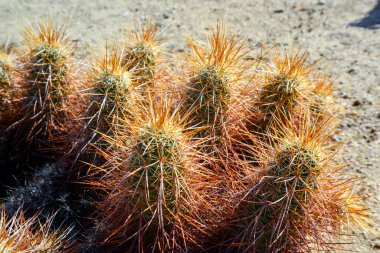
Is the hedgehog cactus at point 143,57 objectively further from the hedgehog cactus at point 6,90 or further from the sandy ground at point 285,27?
the sandy ground at point 285,27

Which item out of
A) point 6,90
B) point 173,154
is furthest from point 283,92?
point 6,90

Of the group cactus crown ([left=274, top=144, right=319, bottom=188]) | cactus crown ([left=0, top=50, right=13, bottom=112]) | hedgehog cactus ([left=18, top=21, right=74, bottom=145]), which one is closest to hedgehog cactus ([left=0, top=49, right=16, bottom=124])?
cactus crown ([left=0, top=50, right=13, bottom=112])

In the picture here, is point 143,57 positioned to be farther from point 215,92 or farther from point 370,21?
point 370,21

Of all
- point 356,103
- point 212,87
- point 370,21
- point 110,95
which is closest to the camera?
point 212,87

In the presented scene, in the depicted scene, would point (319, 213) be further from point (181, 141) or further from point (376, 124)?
point (376, 124)

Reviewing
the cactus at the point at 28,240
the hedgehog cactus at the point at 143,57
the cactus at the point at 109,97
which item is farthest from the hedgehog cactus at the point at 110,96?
the cactus at the point at 28,240

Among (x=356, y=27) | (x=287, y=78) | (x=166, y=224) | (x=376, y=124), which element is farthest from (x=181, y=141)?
(x=356, y=27)
